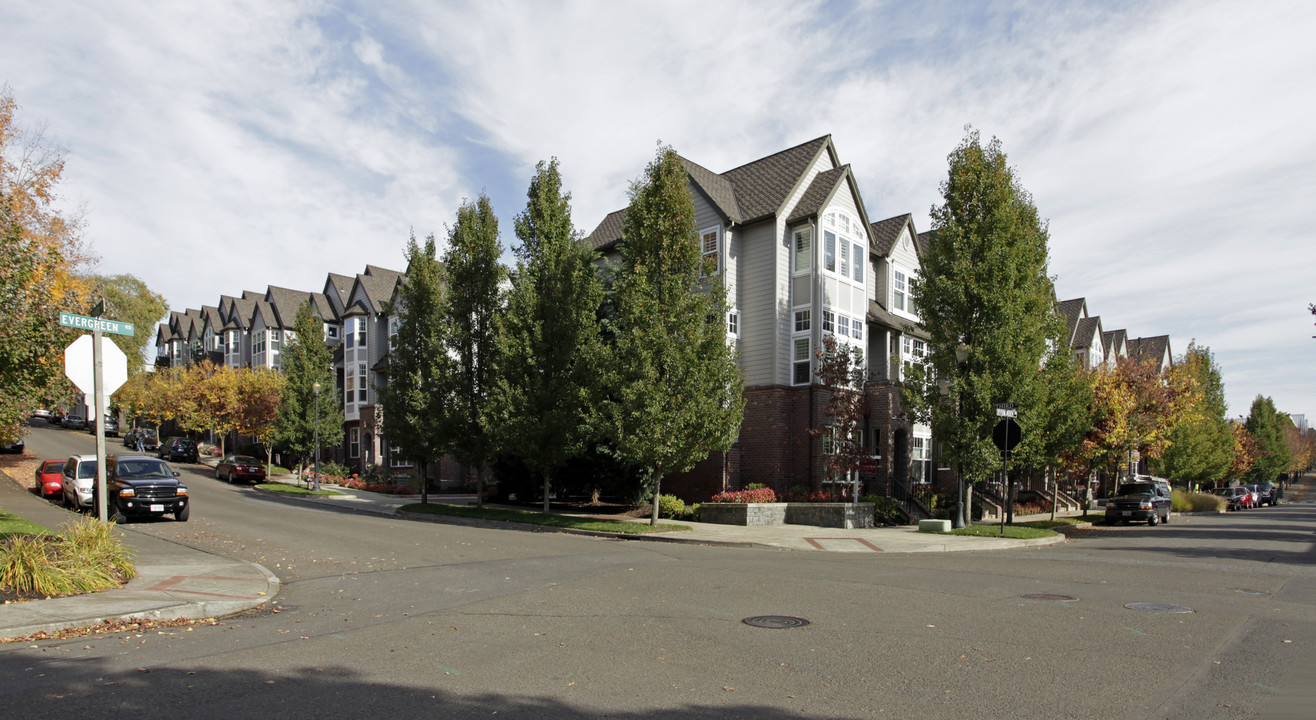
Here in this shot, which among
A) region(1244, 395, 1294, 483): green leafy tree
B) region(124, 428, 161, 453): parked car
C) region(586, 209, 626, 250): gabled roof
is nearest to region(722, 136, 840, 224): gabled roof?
region(586, 209, 626, 250): gabled roof

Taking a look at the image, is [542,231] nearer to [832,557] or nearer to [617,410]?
[617,410]

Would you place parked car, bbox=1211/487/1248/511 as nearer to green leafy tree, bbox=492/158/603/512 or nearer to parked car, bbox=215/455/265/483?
green leafy tree, bbox=492/158/603/512

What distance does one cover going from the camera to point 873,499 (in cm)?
2702

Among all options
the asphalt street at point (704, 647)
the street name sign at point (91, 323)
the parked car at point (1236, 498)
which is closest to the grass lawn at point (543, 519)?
the asphalt street at point (704, 647)

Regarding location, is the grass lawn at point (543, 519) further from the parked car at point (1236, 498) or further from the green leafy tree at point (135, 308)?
the green leafy tree at point (135, 308)

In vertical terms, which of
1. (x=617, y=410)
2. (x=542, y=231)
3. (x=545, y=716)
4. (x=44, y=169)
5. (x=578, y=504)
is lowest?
(x=578, y=504)

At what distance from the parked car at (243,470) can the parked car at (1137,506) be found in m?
41.4

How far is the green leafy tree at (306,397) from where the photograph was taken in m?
44.1

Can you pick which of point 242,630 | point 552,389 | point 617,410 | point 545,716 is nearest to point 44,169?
point 552,389

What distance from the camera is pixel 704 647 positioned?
7641 millimetres

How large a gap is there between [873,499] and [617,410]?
36.0 ft

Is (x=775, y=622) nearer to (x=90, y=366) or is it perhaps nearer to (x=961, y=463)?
(x=90, y=366)

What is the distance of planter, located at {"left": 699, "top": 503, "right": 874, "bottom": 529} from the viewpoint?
24.3 meters

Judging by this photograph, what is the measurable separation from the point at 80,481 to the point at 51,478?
6.61 metres
